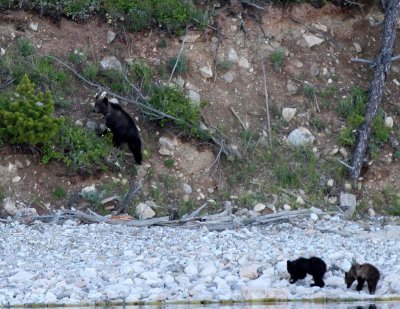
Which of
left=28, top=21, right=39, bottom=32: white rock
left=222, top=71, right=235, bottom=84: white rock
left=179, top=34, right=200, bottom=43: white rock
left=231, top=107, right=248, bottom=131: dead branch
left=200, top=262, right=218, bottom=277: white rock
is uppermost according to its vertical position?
left=28, top=21, right=39, bottom=32: white rock

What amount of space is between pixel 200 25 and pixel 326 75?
255cm

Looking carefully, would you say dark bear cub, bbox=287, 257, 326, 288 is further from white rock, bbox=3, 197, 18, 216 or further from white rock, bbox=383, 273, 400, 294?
white rock, bbox=3, 197, 18, 216

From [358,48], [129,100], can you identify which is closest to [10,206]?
[129,100]

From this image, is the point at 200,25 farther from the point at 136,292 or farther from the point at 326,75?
the point at 136,292

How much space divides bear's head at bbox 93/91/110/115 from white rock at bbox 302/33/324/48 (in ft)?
14.1

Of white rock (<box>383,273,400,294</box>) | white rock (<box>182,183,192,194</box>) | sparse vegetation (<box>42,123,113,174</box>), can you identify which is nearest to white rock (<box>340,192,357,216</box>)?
white rock (<box>182,183,192,194</box>)

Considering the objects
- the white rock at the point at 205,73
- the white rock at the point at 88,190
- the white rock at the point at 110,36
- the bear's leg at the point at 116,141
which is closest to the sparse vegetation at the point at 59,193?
the white rock at the point at 88,190

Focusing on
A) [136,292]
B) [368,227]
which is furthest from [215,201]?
[136,292]

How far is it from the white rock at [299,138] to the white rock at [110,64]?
131 inches

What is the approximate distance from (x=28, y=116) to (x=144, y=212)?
95.4 inches

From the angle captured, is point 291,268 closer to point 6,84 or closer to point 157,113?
point 157,113

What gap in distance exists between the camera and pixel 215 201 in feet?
60.9

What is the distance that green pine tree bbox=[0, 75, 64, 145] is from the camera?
56.9 feet

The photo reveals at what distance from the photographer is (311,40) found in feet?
69.0
